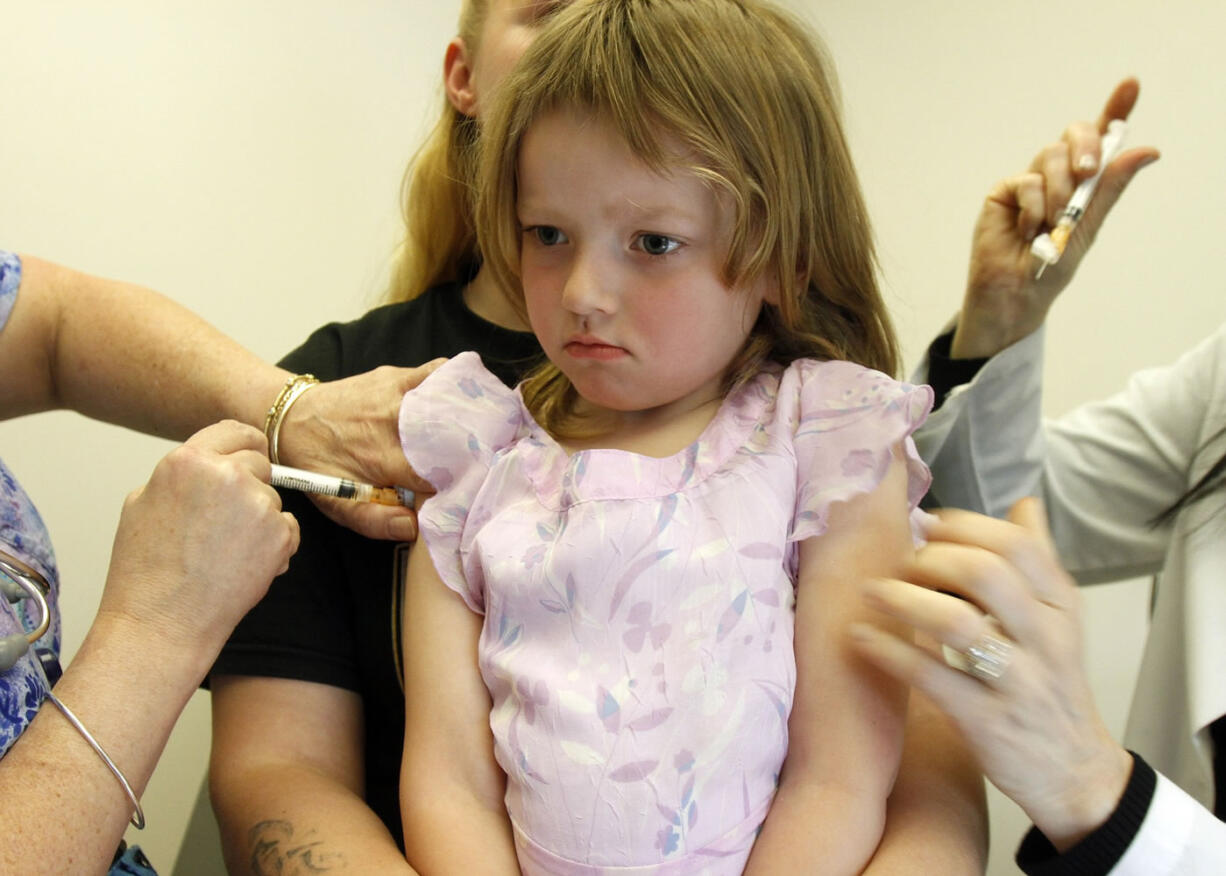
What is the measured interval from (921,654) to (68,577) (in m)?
1.53

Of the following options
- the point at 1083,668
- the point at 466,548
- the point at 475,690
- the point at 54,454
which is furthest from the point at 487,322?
the point at 54,454

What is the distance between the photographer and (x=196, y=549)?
0.84 metres

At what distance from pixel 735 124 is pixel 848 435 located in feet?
0.93

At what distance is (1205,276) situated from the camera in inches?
69.8

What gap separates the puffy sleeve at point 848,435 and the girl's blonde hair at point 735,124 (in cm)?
8

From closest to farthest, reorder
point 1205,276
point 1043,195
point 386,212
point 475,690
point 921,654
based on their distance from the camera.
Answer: point 921,654 < point 475,690 < point 1043,195 < point 1205,276 < point 386,212

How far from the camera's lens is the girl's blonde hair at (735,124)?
80cm

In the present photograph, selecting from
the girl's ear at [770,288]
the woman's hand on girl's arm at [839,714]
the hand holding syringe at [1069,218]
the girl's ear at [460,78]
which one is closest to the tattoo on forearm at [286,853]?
the woman's hand on girl's arm at [839,714]

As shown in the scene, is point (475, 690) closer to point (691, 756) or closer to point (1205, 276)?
point (691, 756)

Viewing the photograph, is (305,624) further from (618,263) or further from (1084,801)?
(1084,801)

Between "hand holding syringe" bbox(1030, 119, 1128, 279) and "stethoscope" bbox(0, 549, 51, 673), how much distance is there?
1.08 m

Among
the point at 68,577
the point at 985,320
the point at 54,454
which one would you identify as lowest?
the point at 68,577

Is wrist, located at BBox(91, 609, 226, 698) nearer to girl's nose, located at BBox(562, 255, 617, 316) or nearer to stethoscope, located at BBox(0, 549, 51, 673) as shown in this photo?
stethoscope, located at BBox(0, 549, 51, 673)

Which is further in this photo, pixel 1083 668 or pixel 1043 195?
pixel 1043 195
